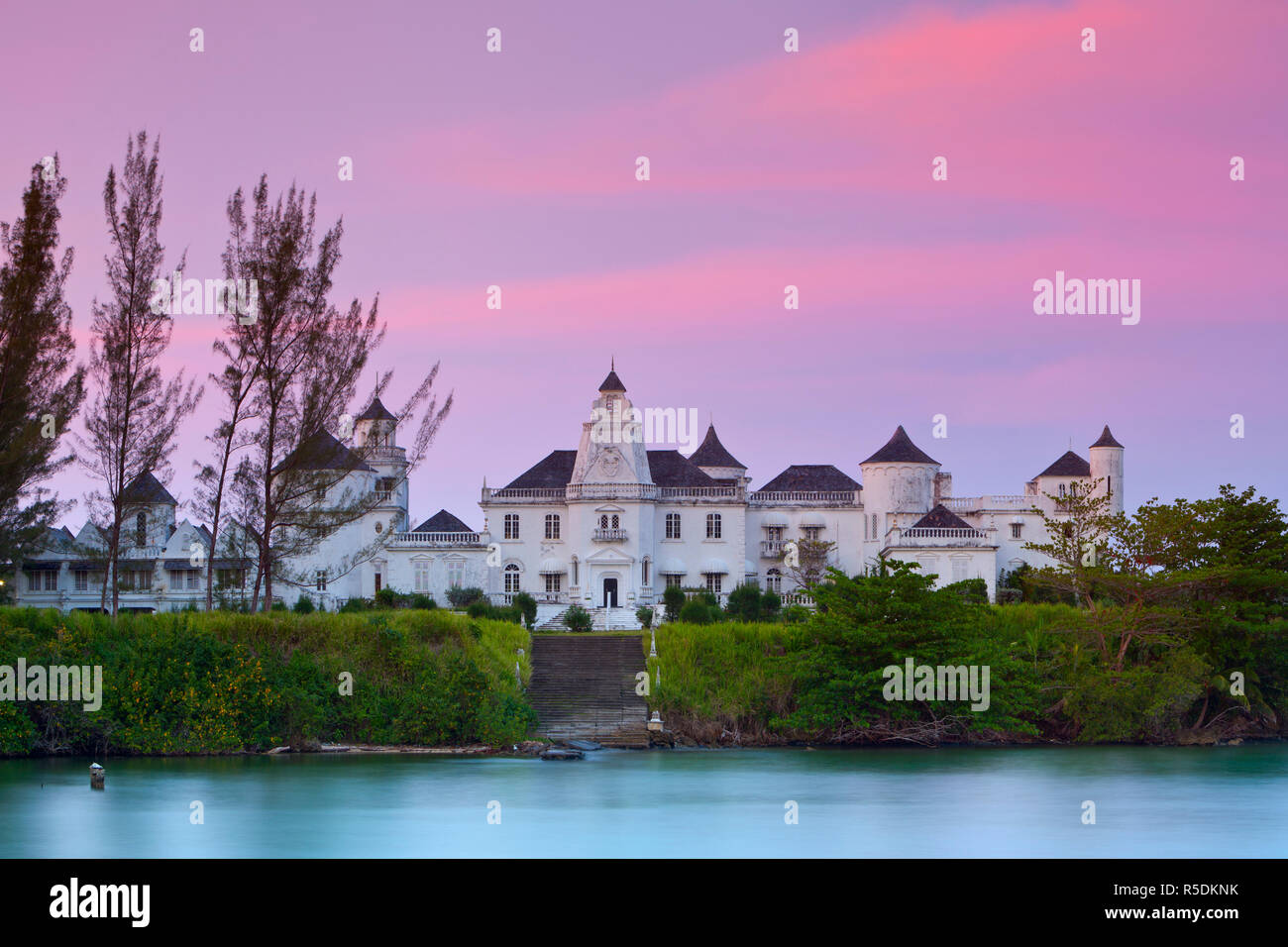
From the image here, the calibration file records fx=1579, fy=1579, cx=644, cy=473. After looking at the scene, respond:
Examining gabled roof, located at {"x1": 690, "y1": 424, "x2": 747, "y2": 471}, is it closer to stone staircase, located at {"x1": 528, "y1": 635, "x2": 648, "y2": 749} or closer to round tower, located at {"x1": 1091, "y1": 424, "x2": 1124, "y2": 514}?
round tower, located at {"x1": 1091, "y1": 424, "x2": 1124, "y2": 514}

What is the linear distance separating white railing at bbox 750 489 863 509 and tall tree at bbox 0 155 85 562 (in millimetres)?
33270

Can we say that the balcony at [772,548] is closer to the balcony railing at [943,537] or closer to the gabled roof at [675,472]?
the gabled roof at [675,472]

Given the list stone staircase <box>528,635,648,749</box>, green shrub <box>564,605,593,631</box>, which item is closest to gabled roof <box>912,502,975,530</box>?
green shrub <box>564,605,593,631</box>

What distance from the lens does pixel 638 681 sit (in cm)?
3644

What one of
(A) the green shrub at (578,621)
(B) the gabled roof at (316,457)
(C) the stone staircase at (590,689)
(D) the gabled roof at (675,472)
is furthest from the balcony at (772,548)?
(B) the gabled roof at (316,457)

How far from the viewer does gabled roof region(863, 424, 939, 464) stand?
207ft

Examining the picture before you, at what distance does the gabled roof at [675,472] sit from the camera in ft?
211

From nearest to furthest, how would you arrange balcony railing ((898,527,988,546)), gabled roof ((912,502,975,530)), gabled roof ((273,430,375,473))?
gabled roof ((273,430,375,473)) < balcony railing ((898,527,988,546)) < gabled roof ((912,502,975,530))

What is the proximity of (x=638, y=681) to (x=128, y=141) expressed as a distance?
56.2ft

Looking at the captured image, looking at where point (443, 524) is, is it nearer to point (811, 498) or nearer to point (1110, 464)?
point (811, 498)

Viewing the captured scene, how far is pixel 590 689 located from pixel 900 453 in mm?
29774

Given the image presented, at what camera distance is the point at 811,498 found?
64.4m
